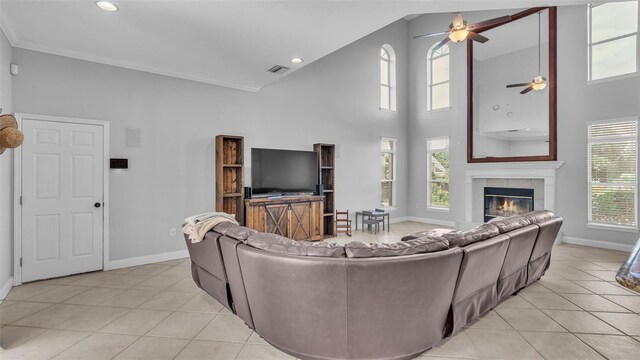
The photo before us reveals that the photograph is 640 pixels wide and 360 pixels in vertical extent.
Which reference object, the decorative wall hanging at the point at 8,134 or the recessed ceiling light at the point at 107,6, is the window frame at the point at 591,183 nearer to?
the recessed ceiling light at the point at 107,6

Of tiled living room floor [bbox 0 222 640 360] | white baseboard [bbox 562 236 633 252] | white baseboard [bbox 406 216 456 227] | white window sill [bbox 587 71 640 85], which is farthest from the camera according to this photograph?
white baseboard [bbox 406 216 456 227]

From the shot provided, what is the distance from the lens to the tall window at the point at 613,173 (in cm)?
479

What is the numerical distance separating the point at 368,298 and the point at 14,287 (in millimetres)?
4160

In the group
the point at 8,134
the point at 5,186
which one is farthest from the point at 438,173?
the point at 5,186

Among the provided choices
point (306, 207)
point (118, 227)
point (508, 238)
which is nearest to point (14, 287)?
point (118, 227)

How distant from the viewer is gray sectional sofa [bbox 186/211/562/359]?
1.82 meters

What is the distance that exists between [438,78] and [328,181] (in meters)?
4.15

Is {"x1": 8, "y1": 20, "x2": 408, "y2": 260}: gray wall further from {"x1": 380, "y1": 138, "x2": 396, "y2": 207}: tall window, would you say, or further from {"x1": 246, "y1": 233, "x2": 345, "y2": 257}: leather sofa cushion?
{"x1": 246, "y1": 233, "x2": 345, "y2": 257}: leather sofa cushion

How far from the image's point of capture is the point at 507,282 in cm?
285

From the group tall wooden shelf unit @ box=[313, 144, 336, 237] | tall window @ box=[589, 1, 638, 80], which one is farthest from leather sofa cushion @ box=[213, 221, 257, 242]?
tall window @ box=[589, 1, 638, 80]

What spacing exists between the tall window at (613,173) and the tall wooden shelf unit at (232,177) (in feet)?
20.0

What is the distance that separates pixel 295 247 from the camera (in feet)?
6.50

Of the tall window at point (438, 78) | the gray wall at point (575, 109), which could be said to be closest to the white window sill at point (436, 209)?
the gray wall at point (575, 109)

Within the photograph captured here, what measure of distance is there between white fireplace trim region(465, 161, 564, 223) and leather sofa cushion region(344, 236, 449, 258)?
4.99m
